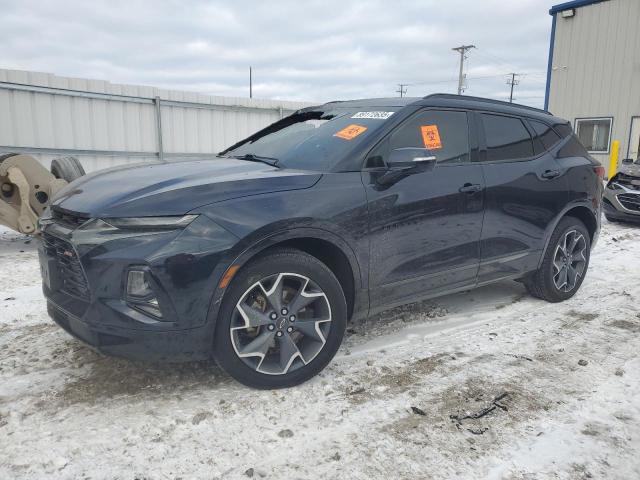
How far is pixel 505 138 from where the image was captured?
159 inches

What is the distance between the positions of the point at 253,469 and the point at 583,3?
57.2 feet

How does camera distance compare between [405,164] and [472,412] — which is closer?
[472,412]

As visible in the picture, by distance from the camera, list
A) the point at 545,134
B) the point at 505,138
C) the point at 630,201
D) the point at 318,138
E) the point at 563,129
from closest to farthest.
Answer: the point at 318,138 < the point at 505,138 < the point at 545,134 < the point at 563,129 < the point at 630,201

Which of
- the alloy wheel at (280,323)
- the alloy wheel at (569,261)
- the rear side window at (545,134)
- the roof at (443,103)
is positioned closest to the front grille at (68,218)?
the alloy wheel at (280,323)

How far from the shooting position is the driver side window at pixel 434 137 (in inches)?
128

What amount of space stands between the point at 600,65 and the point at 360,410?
53.0 feet

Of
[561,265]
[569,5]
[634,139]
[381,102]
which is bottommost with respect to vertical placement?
[561,265]

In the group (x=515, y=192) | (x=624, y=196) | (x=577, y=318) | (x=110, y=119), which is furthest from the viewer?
(x=110, y=119)

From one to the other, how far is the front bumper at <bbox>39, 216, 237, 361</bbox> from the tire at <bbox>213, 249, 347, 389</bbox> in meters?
0.14

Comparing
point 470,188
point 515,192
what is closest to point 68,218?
point 470,188

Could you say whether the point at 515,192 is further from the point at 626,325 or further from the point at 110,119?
the point at 110,119

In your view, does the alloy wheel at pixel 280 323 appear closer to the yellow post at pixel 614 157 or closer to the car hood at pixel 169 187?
the car hood at pixel 169 187

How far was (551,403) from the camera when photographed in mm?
2748

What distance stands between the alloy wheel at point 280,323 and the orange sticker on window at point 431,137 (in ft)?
4.60
